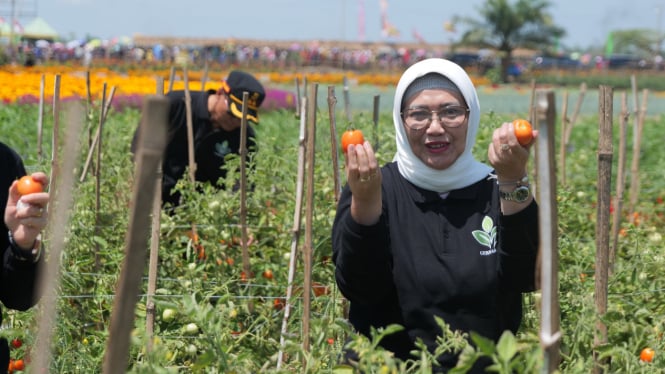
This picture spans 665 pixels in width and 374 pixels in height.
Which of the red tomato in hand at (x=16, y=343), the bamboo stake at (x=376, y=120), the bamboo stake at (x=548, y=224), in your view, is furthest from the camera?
the bamboo stake at (x=376, y=120)

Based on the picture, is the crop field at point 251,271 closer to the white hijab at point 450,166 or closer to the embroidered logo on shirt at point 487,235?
the embroidered logo on shirt at point 487,235

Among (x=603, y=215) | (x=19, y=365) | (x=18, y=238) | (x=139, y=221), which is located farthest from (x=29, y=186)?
(x=19, y=365)

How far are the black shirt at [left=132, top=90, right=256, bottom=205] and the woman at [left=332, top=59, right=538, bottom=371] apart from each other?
2.33 metres

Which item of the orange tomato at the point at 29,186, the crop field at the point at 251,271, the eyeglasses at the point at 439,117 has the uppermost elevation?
the eyeglasses at the point at 439,117

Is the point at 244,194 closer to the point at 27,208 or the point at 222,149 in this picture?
the point at 222,149

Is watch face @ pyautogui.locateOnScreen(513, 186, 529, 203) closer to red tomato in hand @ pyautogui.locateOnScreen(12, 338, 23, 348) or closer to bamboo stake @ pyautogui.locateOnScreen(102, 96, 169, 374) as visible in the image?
bamboo stake @ pyautogui.locateOnScreen(102, 96, 169, 374)

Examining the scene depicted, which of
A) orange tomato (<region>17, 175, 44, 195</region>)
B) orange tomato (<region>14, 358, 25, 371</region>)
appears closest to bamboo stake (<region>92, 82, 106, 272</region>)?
orange tomato (<region>14, 358, 25, 371</region>)

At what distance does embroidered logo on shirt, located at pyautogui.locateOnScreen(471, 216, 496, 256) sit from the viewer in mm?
2105

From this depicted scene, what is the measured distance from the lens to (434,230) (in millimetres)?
2117

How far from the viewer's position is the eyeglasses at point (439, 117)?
2164mm

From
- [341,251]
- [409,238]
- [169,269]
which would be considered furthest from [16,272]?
[169,269]

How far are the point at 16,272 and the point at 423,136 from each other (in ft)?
3.18

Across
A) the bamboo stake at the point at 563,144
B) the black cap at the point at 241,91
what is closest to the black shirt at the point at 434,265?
the black cap at the point at 241,91

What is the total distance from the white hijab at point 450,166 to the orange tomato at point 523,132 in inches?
15.2
